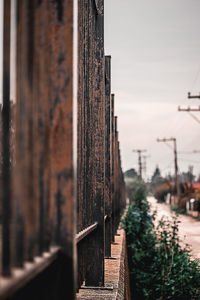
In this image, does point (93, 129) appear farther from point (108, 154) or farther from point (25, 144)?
point (25, 144)

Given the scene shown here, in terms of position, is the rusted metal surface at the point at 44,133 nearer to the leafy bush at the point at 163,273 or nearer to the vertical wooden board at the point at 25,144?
the vertical wooden board at the point at 25,144

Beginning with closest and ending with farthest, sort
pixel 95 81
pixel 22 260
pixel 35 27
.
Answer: pixel 22 260
pixel 35 27
pixel 95 81

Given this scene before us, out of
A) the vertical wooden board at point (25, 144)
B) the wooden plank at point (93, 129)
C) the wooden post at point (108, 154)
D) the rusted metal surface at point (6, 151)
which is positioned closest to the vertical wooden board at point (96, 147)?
the wooden plank at point (93, 129)

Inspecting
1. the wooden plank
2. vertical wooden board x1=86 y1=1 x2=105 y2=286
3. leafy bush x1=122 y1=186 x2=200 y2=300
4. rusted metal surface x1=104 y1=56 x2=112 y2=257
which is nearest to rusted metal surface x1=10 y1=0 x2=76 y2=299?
the wooden plank

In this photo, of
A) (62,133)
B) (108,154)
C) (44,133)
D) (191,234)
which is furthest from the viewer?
(191,234)

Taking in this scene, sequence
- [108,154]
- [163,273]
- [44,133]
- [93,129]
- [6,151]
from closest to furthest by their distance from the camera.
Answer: [6,151] < [44,133] < [93,129] < [108,154] < [163,273]

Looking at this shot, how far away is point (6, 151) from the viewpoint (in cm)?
105

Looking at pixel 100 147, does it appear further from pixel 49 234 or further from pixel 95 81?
pixel 49 234

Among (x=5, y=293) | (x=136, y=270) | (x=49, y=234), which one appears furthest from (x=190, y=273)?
(x=5, y=293)

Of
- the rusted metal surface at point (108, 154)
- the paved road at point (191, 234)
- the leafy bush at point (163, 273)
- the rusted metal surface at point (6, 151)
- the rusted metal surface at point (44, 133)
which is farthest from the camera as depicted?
the paved road at point (191, 234)

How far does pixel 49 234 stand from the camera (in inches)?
55.3

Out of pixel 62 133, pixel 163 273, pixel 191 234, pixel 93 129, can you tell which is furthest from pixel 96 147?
pixel 191 234

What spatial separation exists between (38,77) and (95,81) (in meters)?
2.10

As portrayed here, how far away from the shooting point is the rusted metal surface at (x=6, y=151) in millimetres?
997
